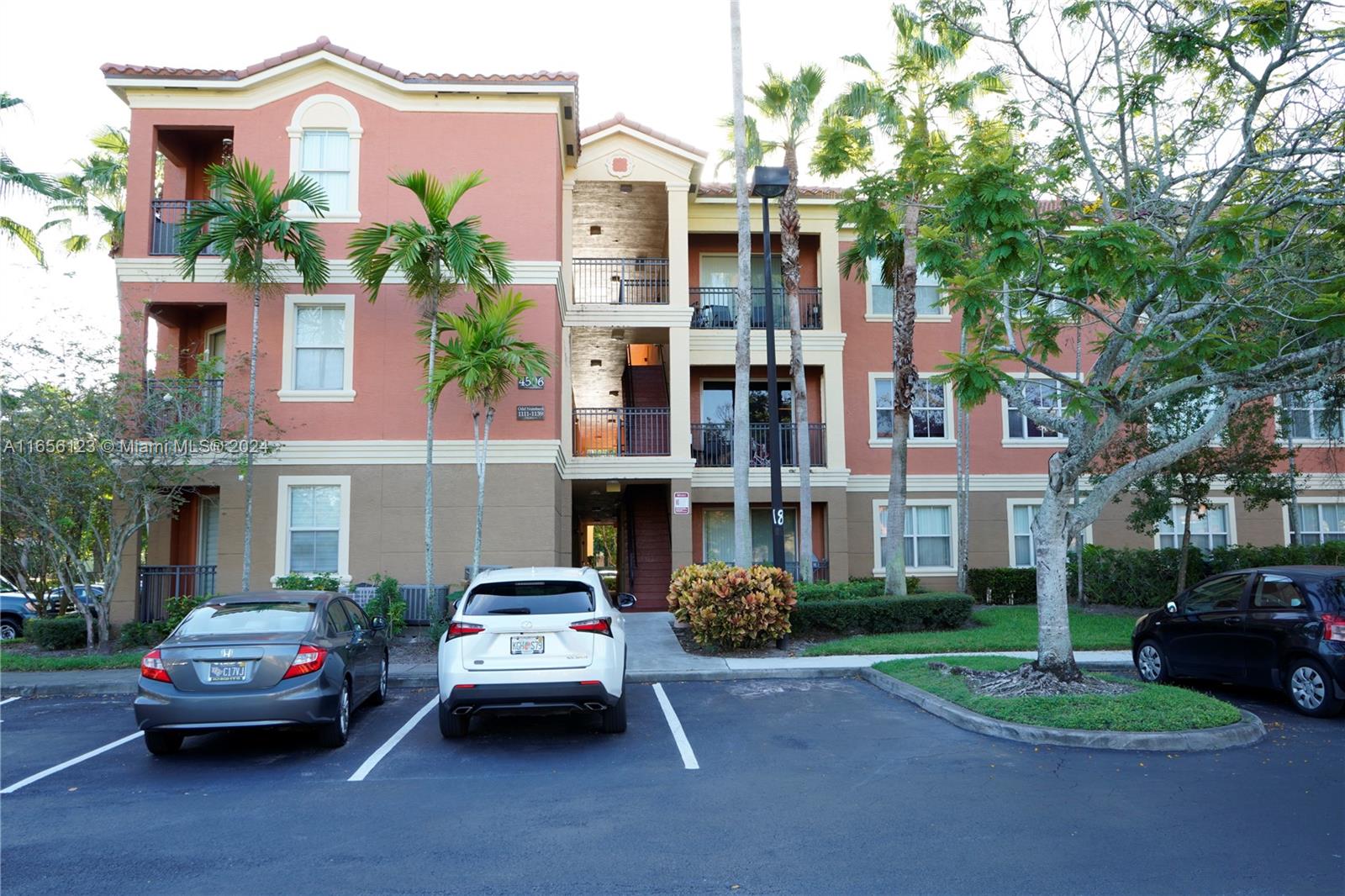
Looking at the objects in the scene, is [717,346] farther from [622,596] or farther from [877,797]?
[877,797]

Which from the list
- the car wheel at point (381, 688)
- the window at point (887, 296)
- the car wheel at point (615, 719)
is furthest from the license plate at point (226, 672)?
the window at point (887, 296)

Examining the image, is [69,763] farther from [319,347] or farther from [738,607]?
[319,347]

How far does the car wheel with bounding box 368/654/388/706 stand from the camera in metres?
10.5

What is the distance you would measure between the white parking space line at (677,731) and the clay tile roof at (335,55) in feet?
38.1

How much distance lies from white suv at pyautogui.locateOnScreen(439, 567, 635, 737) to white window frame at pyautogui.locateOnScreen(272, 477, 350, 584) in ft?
29.8

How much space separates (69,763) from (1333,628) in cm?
1184

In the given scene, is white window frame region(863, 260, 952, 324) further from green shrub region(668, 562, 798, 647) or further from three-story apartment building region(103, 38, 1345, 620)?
green shrub region(668, 562, 798, 647)

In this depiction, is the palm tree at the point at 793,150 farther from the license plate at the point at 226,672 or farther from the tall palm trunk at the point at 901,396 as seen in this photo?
the license plate at the point at 226,672

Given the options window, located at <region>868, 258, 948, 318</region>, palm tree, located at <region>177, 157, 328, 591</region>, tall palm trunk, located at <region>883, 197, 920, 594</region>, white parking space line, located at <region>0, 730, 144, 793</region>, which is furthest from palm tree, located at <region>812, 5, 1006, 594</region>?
white parking space line, located at <region>0, 730, 144, 793</region>

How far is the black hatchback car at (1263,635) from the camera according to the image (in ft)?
29.8

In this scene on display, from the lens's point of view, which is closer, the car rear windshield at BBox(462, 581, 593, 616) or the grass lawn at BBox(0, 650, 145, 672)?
the car rear windshield at BBox(462, 581, 593, 616)

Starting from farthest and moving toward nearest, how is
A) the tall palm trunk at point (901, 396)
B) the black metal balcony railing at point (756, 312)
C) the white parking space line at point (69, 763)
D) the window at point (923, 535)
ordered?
the window at point (923, 535) < the black metal balcony railing at point (756, 312) < the tall palm trunk at point (901, 396) < the white parking space line at point (69, 763)

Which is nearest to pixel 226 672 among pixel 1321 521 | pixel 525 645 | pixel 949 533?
pixel 525 645

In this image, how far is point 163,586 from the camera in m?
16.6
